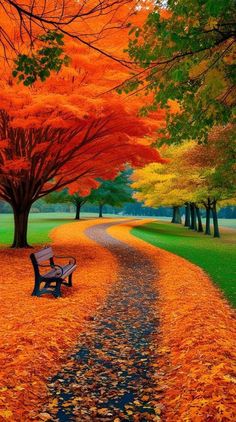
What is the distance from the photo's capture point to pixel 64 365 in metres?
5.88

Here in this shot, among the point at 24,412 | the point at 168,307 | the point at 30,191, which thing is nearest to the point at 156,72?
the point at 168,307

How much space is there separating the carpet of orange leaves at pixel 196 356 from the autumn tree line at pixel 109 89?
12.6ft

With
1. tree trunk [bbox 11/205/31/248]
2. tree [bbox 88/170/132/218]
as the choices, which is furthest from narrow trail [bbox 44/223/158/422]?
tree [bbox 88/170/132/218]

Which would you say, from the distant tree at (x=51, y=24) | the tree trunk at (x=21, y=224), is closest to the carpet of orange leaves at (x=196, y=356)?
the distant tree at (x=51, y=24)

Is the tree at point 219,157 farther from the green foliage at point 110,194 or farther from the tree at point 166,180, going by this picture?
the green foliage at point 110,194

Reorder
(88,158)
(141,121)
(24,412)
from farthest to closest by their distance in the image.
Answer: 1. (88,158)
2. (141,121)
3. (24,412)

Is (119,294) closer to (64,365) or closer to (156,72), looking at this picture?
(64,365)

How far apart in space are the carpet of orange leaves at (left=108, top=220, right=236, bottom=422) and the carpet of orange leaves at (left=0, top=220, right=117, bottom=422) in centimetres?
150

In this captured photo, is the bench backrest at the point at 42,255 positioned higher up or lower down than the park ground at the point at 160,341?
higher up

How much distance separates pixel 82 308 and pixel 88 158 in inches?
440

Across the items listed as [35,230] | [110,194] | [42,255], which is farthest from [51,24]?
[110,194]

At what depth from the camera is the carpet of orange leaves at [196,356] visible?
4.47m

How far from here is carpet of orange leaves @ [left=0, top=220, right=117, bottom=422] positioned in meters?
4.88

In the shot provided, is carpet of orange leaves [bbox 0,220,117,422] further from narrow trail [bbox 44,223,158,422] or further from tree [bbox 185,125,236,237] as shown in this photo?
tree [bbox 185,125,236,237]
